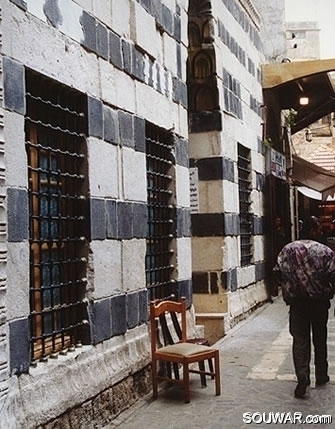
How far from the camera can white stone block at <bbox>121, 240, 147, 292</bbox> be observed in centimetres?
616

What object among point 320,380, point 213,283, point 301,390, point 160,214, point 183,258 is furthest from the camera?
point 213,283

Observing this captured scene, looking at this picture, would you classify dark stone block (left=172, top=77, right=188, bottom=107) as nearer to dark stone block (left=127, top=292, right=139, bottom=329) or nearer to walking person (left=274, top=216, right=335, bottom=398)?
walking person (left=274, top=216, right=335, bottom=398)

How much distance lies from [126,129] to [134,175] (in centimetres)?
45

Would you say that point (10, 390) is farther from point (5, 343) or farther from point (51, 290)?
point (51, 290)

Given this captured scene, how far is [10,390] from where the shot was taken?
4.21 meters

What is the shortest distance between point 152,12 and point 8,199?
140 inches

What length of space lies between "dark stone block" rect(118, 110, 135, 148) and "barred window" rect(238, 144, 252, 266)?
555 centimetres

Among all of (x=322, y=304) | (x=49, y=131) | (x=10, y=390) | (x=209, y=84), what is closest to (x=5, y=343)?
(x=10, y=390)

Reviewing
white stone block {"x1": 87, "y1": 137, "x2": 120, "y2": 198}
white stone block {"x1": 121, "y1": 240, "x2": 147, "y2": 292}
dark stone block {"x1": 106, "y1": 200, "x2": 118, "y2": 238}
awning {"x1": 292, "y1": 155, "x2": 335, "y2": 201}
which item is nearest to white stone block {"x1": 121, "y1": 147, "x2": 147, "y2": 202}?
white stone block {"x1": 87, "y1": 137, "x2": 120, "y2": 198}

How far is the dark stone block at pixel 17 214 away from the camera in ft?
14.1

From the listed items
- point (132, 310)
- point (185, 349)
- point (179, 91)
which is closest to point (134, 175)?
point (132, 310)

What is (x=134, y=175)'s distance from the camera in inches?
253

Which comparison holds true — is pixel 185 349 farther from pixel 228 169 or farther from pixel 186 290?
pixel 228 169

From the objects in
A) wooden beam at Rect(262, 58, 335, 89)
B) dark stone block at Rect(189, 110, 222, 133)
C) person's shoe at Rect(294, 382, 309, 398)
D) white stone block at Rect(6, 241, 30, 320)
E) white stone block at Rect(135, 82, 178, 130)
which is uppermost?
wooden beam at Rect(262, 58, 335, 89)
